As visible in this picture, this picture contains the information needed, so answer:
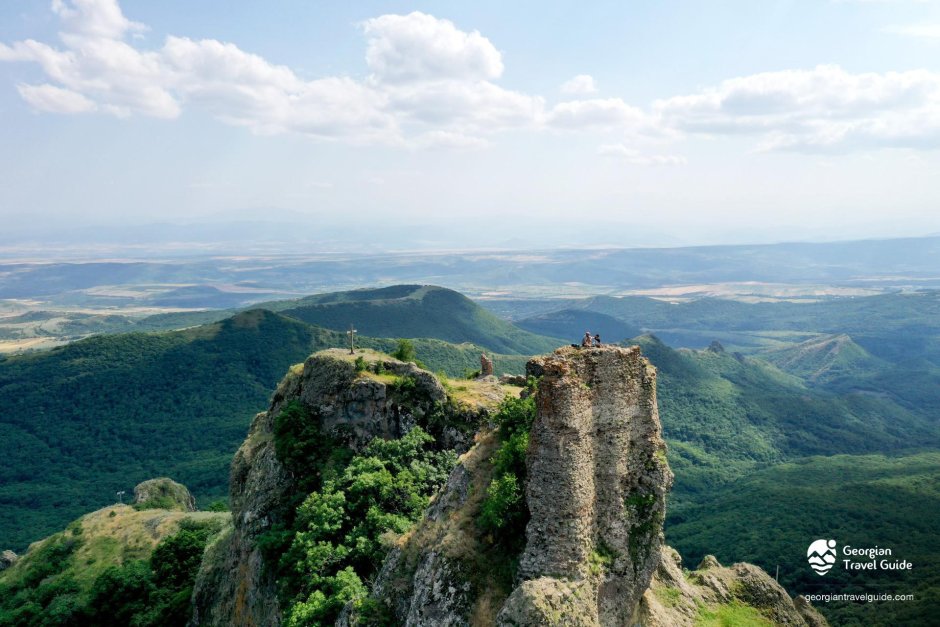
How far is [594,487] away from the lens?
2177cm

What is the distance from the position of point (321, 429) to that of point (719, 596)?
86.5 feet

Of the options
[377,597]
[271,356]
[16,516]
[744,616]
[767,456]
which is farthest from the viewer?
[271,356]

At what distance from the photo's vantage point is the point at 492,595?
21.7m

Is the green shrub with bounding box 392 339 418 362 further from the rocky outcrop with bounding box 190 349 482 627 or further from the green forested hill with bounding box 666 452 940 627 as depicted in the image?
the green forested hill with bounding box 666 452 940 627

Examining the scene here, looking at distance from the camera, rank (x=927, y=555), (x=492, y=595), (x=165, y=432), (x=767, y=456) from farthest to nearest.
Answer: (x=767, y=456), (x=165, y=432), (x=927, y=555), (x=492, y=595)

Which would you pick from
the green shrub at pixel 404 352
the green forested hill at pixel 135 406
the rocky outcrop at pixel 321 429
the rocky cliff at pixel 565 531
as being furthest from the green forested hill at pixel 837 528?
the green forested hill at pixel 135 406

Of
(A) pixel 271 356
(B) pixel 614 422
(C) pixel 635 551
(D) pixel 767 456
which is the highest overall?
(B) pixel 614 422

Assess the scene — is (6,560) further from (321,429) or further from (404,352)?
(404,352)

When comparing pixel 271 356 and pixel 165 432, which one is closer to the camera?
pixel 165 432

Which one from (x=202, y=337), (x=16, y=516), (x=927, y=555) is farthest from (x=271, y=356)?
(x=927, y=555)

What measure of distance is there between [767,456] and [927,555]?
8249 cm

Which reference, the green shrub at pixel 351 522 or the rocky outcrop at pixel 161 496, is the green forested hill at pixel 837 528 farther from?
the rocky outcrop at pixel 161 496

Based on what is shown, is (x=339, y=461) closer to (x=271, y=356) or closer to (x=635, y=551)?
(x=635, y=551)

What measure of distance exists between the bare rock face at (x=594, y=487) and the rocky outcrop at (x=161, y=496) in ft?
245
